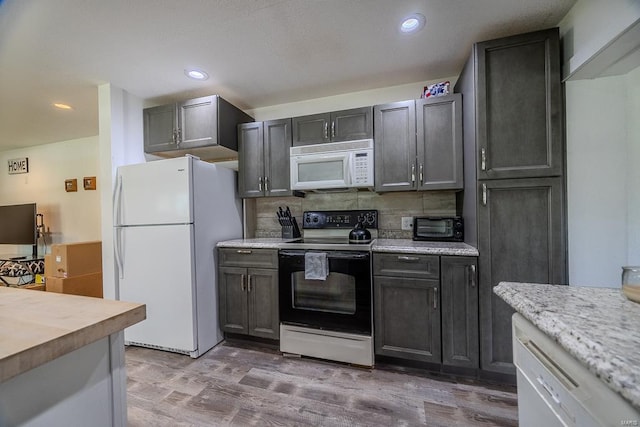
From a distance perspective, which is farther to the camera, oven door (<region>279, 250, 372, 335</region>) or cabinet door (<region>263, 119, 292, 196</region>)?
cabinet door (<region>263, 119, 292, 196</region>)

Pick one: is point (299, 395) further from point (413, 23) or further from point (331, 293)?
point (413, 23)

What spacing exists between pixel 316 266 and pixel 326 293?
0.24 meters

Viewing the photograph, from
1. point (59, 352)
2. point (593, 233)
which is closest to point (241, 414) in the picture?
point (59, 352)

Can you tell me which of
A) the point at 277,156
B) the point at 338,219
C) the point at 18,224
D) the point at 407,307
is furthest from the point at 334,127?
the point at 18,224

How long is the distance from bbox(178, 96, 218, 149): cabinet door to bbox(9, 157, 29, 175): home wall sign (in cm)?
400

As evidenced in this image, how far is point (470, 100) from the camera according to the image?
1.81 metres

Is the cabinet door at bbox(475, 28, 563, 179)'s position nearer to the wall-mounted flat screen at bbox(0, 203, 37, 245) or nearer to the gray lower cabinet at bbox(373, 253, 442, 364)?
the gray lower cabinet at bbox(373, 253, 442, 364)

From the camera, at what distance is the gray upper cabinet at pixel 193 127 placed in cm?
242

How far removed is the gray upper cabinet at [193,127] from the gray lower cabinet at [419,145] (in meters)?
1.43

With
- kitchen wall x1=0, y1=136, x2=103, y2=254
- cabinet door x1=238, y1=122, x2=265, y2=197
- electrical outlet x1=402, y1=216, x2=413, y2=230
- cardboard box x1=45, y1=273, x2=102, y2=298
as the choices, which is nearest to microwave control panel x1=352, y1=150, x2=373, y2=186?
electrical outlet x1=402, y1=216, x2=413, y2=230

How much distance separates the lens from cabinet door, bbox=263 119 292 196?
8.08ft

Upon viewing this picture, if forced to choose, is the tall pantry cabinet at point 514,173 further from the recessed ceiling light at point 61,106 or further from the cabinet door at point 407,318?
the recessed ceiling light at point 61,106

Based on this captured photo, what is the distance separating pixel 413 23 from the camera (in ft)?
5.46

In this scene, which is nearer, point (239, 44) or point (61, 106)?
point (239, 44)
